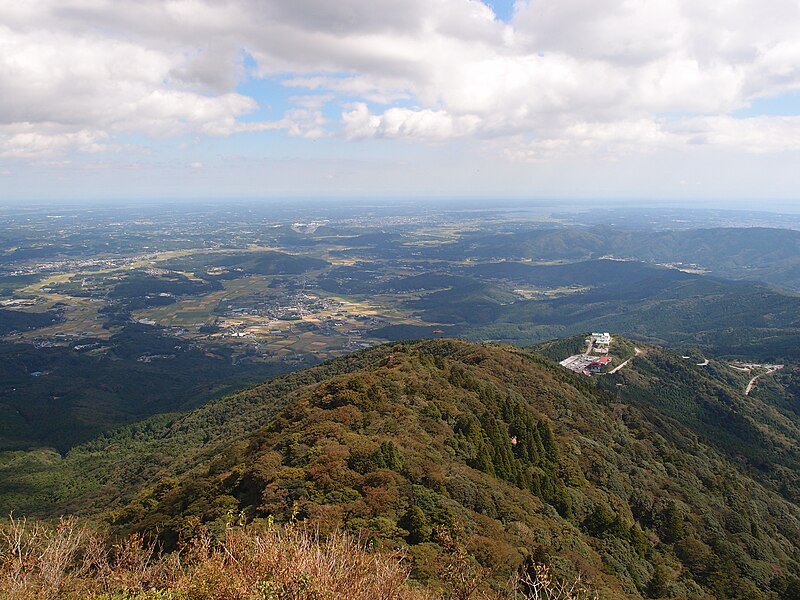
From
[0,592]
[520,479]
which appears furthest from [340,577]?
[520,479]

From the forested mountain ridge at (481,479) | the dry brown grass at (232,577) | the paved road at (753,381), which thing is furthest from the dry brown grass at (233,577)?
the paved road at (753,381)

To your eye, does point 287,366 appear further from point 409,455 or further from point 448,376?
point 409,455

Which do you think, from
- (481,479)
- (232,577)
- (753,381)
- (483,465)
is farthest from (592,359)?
(232,577)

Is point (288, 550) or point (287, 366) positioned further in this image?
point (287, 366)

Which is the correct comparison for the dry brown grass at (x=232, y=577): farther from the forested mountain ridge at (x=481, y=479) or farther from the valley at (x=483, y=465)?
the forested mountain ridge at (x=481, y=479)

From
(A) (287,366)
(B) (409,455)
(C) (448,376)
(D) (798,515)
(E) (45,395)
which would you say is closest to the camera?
(B) (409,455)

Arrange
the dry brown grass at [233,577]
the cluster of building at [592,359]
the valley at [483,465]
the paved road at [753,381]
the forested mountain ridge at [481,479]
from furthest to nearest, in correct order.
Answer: the paved road at [753,381]
the cluster of building at [592,359]
the valley at [483,465]
the forested mountain ridge at [481,479]
the dry brown grass at [233,577]

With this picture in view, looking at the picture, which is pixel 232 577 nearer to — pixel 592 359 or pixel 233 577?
pixel 233 577

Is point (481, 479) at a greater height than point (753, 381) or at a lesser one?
A: greater

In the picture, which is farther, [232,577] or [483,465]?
[483,465]
